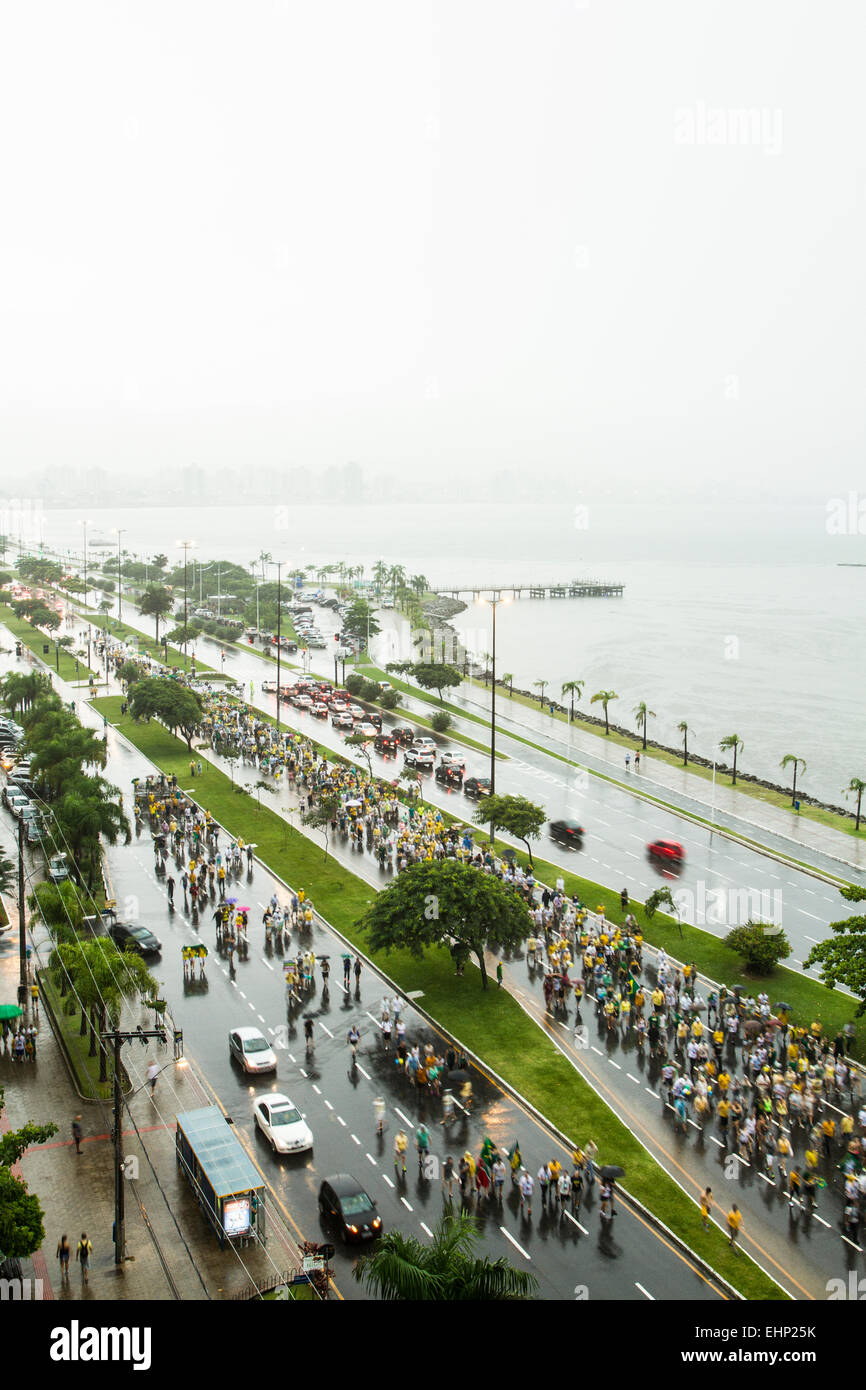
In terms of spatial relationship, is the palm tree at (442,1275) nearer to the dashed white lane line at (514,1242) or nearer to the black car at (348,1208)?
the dashed white lane line at (514,1242)

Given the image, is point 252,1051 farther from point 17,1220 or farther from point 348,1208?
point 17,1220

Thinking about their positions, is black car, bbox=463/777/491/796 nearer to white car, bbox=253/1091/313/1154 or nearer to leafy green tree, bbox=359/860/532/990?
leafy green tree, bbox=359/860/532/990

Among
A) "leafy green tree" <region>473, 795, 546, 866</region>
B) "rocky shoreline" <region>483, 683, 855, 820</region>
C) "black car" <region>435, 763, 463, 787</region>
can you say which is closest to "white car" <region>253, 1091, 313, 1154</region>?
"leafy green tree" <region>473, 795, 546, 866</region>

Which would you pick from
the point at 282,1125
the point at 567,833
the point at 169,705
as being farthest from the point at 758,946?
the point at 169,705

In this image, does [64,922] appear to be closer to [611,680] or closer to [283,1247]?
[283,1247]

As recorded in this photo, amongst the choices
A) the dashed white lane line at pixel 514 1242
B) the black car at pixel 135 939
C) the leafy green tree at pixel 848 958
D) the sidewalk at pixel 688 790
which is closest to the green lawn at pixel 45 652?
the sidewalk at pixel 688 790

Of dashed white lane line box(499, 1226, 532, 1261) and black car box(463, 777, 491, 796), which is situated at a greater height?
black car box(463, 777, 491, 796)
